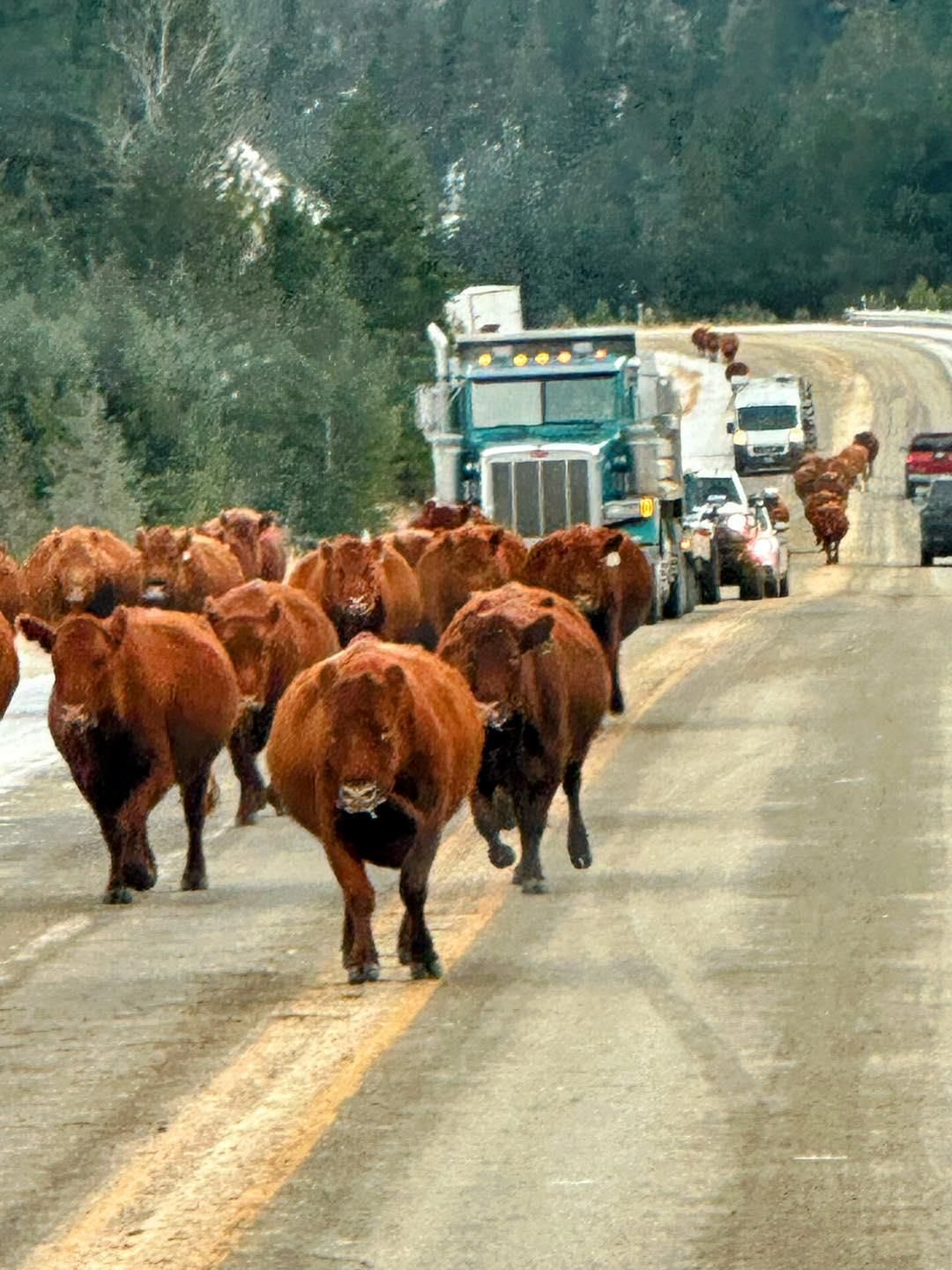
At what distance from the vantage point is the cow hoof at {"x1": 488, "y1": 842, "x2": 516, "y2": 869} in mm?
15016

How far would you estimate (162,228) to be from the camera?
63.7m

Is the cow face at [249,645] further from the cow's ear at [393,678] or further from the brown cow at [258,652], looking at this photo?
the cow's ear at [393,678]

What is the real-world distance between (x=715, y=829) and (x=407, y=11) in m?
172

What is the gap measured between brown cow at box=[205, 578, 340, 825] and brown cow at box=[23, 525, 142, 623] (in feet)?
24.0

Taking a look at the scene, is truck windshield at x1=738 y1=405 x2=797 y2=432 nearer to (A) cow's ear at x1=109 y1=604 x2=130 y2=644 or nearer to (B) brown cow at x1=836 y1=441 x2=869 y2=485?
(B) brown cow at x1=836 y1=441 x2=869 y2=485

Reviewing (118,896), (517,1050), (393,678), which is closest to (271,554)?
(118,896)

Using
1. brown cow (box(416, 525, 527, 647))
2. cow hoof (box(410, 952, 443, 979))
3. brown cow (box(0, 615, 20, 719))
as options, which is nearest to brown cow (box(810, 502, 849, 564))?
brown cow (box(416, 525, 527, 647))

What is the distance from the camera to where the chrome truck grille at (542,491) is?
33.7 m

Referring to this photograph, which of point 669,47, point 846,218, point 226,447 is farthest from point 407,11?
point 226,447

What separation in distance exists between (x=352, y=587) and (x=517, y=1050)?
1100 centimetres

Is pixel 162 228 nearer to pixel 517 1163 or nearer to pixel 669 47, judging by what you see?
pixel 517 1163

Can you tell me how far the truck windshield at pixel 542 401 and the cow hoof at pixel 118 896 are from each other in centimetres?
1960

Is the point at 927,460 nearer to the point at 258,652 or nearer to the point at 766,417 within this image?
the point at 766,417

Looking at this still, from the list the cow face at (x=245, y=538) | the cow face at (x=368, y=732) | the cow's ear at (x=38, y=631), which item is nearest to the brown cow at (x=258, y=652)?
the cow's ear at (x=38, y=631)
